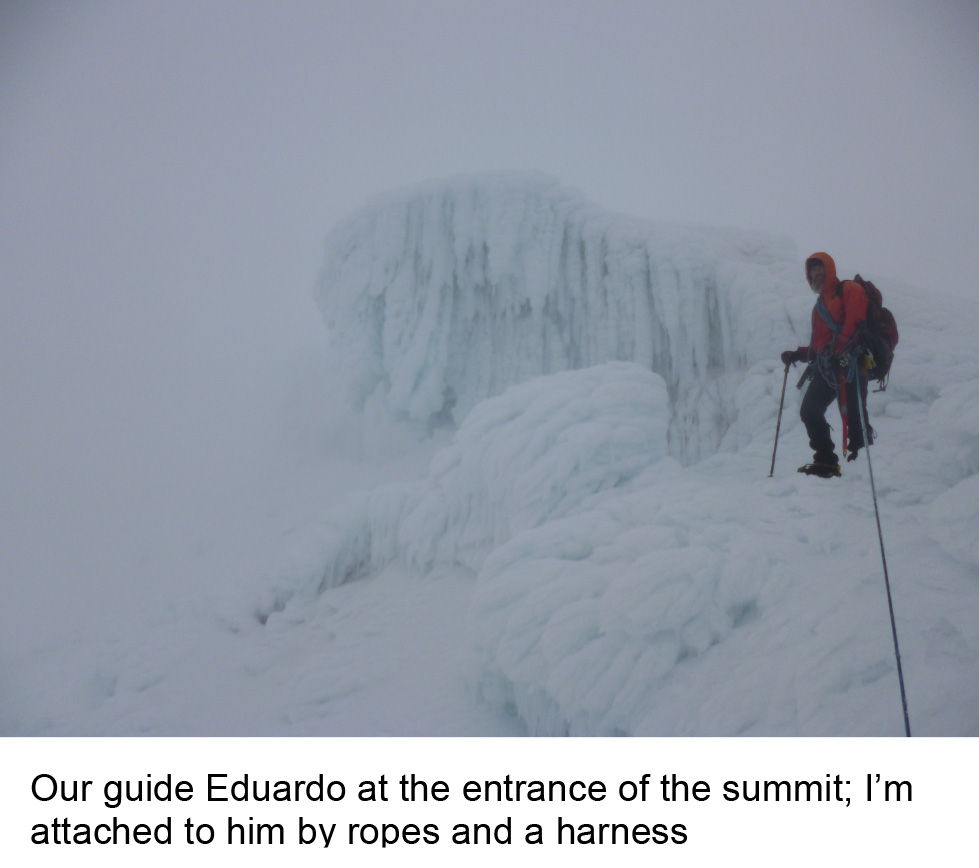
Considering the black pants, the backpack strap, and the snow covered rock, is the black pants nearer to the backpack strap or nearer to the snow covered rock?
the backpack strap

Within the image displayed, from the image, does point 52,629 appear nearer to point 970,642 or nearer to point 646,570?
point 646,570

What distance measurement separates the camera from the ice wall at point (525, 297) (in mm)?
6270

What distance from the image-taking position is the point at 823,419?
341 centimetres

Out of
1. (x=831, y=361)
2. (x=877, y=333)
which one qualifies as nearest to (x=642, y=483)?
(x=831, y=361)

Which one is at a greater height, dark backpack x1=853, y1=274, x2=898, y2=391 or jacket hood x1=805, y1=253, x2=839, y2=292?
jacket hood x1=805, y1=253, x2=839, y2=292

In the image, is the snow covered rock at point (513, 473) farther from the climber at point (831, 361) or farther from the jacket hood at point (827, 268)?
the jacket hood at point (827, 268)

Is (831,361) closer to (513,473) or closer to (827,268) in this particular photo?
(827,268)

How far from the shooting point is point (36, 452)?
8.36m

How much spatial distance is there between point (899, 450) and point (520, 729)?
8.81ft

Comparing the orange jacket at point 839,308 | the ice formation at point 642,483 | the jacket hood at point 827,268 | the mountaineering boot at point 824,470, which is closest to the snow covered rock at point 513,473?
the ice formation at point 642,483

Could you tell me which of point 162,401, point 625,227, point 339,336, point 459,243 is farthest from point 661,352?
point 162,401

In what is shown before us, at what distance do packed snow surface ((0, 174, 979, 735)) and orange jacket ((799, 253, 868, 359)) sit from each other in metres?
0.73

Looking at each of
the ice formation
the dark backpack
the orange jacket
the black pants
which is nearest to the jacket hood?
the orange jacket

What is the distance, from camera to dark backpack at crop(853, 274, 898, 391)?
126 inches
